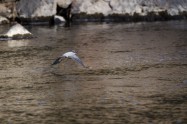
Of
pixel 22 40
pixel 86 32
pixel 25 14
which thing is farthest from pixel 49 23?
pixel 22 40

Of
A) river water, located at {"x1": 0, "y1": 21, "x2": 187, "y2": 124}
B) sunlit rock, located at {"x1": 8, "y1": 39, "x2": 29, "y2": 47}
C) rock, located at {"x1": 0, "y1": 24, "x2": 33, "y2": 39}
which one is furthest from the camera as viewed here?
rock, located at {"x1": 0, "y1": 24, "x2": 33, "y2": 39}

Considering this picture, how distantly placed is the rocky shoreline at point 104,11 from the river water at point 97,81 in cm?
1218

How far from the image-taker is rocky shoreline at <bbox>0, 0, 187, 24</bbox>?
4819cm

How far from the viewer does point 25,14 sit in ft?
159

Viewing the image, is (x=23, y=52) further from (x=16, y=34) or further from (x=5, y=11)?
(x=5, y=11)

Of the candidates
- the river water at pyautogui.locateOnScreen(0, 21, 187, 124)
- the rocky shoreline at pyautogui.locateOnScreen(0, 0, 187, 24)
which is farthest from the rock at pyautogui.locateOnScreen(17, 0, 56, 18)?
the river water at pyautogui.locateOnScreen(0, 21, 187, 124)

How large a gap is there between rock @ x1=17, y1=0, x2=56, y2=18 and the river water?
40.4ft

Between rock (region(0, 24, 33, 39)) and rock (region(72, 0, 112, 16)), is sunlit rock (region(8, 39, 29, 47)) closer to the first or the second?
rock (region(0, 24, 33, 39))

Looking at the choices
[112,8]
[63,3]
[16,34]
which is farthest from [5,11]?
[16,34]

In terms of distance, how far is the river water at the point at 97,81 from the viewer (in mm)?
16062

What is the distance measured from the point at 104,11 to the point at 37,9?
572 cm

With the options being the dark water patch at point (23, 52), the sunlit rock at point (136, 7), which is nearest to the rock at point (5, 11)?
the sunlit rock at point (136, 7)

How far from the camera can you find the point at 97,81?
2077cm

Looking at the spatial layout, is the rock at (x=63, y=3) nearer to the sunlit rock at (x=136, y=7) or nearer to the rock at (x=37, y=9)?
the rock at (x=37, y=9)
